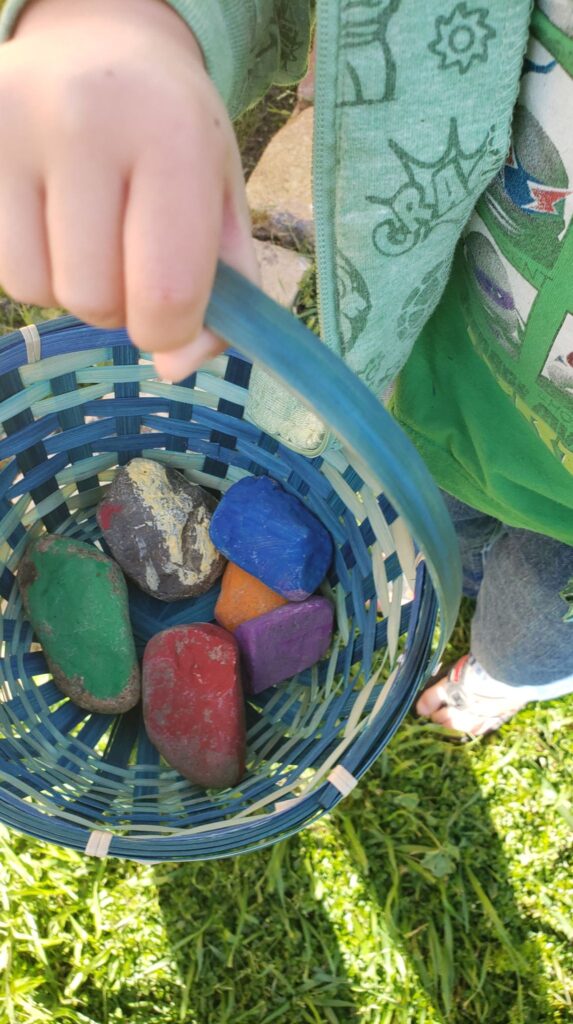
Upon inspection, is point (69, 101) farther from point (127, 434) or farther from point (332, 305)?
point (127, 434)

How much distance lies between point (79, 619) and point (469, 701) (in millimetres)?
613

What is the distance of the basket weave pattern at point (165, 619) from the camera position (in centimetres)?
75

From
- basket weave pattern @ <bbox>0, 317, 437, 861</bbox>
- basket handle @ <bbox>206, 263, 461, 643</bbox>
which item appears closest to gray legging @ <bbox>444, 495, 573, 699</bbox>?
basket weave pattern @ <bbox>0, 317, 437, 861</bbox>

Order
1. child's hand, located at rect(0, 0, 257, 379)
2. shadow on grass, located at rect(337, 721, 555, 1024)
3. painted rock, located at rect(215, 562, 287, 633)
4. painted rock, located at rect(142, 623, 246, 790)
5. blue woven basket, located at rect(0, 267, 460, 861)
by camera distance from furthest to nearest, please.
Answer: shadow on grass, located at rect(337, 721, 555, 1024), painted rock, located at rect(215, 562, 287, 633), painted rock, located at rect(142, 623, 246, 790), blue woven basket, located at rect(0, 267, 460, 861), child's hand, located at rect(0, 0, 257, 379)

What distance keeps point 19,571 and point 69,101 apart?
2.31ft

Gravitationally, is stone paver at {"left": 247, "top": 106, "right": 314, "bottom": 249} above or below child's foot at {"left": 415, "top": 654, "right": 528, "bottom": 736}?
above

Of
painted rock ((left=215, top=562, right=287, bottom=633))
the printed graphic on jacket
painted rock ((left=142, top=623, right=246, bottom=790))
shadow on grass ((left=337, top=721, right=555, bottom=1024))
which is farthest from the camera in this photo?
shadow on grass ((left=337, top=721, right=555, bottom=1024))

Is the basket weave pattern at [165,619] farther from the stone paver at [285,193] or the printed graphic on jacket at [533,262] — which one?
the stone paver at [285,193]

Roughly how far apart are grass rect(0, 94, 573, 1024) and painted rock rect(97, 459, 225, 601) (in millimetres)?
455

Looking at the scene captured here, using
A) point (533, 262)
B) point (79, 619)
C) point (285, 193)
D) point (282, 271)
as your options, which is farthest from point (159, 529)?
point (285, 193)

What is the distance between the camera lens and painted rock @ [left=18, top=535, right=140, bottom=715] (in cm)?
93

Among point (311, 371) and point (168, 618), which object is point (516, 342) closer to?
point (311, 371)

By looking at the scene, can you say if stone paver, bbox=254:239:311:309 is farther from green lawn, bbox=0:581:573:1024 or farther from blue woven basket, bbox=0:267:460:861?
green lawn, bbox=0:581:573:1024

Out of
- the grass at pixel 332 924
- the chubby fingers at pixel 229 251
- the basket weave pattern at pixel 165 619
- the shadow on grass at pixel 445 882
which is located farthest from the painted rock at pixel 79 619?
the chubby fingers at pixel 229 251
